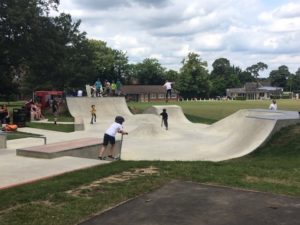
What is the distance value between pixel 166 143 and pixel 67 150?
10.2 m

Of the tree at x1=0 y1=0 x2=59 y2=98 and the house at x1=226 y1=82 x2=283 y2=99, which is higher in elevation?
the tree at x1=0 y1=0 x2=59 y2=98

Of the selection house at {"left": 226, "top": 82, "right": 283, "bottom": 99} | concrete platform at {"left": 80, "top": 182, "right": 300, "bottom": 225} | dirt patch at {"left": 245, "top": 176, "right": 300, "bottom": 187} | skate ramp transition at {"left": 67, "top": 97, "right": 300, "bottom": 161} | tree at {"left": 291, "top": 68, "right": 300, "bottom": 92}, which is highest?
tree at {"left": 291, "top": 68, "right": 300, "bottom": 92}

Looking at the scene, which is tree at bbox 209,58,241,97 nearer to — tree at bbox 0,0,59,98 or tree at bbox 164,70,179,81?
tree at bbox 164,70,179,81

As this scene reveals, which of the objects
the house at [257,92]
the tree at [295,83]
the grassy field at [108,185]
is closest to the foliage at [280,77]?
the tree at [295,83]

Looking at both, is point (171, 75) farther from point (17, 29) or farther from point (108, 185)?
point (108, 185)

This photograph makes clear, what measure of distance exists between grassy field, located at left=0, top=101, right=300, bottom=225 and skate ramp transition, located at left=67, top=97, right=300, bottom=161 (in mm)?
5995

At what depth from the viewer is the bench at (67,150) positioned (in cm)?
1193

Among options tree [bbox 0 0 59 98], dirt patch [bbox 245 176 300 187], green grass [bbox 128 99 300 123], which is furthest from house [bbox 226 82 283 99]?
dirt patch [bbox 245 176 300 187]

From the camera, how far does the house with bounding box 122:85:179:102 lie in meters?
120

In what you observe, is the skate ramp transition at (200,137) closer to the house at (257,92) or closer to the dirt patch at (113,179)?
the dirt patch at (113,179)

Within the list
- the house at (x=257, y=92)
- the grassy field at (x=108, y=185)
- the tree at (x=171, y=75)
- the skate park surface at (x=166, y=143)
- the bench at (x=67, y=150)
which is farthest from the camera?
the house at (x=257, y=92)

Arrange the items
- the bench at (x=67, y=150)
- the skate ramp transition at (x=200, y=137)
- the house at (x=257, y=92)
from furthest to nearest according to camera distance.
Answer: the house at (x=257, y=92)
the skate ramp transition at (x=200, y=137)
the bench at (x=67, y=150)

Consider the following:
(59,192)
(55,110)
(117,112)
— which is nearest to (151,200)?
(59,192)

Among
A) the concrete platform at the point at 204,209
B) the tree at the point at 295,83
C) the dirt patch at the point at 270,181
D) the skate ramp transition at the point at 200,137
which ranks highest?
the tree at the point at 295,83
